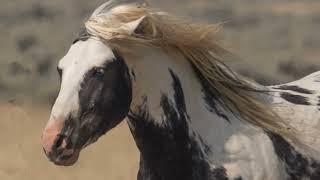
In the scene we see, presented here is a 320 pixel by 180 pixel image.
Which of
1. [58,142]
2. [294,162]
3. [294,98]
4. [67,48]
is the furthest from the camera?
[67,48]

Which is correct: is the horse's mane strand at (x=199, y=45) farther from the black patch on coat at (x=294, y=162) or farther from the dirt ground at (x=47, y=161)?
the dirt ground at (x=47, y=161)

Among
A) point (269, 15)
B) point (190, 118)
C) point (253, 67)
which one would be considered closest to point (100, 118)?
point (190, 118)

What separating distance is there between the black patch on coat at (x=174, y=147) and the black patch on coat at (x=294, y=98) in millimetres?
557

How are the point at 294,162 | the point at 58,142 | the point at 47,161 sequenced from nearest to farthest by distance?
the point at 58,142
the point at 294,162
the point at 47,161

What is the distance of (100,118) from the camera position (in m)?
3.44

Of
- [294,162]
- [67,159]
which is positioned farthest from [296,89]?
[67,159]

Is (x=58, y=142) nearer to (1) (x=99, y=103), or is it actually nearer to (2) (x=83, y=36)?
(1) (x=99, y=103)

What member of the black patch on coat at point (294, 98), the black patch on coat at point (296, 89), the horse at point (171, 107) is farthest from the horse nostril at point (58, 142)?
the black patch on coat at point (296, 89)

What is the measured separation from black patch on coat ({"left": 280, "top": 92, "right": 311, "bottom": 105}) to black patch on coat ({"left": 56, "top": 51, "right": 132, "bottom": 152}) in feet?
2.82

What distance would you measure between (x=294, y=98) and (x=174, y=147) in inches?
26.8

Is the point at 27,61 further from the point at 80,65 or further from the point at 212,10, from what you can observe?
the point at 80,65

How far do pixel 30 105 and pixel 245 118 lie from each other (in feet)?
25.1

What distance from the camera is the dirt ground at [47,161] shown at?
322 inches

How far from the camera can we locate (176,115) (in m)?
3.67
